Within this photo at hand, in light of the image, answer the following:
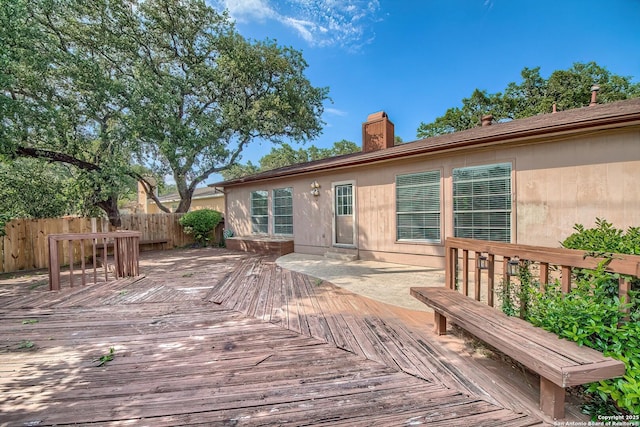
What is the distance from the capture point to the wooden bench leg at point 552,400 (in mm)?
1684

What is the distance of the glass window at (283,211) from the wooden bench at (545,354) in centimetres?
711

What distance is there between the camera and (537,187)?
4.84 m

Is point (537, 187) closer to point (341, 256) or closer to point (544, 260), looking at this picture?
point (544, 260)

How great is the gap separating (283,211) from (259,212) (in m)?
1.27

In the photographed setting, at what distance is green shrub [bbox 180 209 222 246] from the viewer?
10812 millimetres

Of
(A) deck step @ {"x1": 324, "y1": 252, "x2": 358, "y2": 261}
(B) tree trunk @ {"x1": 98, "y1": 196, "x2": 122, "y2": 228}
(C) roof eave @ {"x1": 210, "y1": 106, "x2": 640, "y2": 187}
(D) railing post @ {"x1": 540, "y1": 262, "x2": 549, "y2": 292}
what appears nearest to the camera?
(D) railing post @ {"x1": 540, "y1": 262, "x2": 549, "y2": 292}

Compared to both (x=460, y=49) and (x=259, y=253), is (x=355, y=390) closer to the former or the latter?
(x=259, y=253)

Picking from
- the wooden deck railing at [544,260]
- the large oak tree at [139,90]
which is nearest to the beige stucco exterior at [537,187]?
the wooden deck railing at [544,260]

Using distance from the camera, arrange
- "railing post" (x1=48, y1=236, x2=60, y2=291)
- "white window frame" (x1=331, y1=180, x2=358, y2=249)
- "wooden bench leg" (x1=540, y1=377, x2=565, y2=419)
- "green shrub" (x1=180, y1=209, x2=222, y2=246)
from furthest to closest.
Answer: "green shrub" (x1=180, y1=209, x2=222, y2=246) → "white window frame" (x1=331, y1=180, x2=358, y2=249) → "railing post" (x1=48, y1=236, x2=60, y2=291) → "wooden bench leg" (x1=540, y1=377, x2=565, y2=419)

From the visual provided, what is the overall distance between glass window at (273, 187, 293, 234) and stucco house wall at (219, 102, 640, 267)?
87.5 inches

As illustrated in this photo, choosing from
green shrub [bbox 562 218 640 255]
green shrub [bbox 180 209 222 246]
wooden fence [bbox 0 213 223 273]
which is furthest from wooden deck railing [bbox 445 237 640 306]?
green shrub [bbox 180 209 222 246]

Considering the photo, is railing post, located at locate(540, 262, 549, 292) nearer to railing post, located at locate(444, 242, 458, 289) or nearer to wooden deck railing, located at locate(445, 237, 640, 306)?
wooden deck railing, located at locate(445, 237, 640, 306)

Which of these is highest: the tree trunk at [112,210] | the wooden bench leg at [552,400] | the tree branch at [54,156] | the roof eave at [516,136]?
the tree branch at [54,156]

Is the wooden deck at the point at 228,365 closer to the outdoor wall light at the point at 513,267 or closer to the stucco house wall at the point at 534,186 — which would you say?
the outdoor wall light at the point at 513,267
